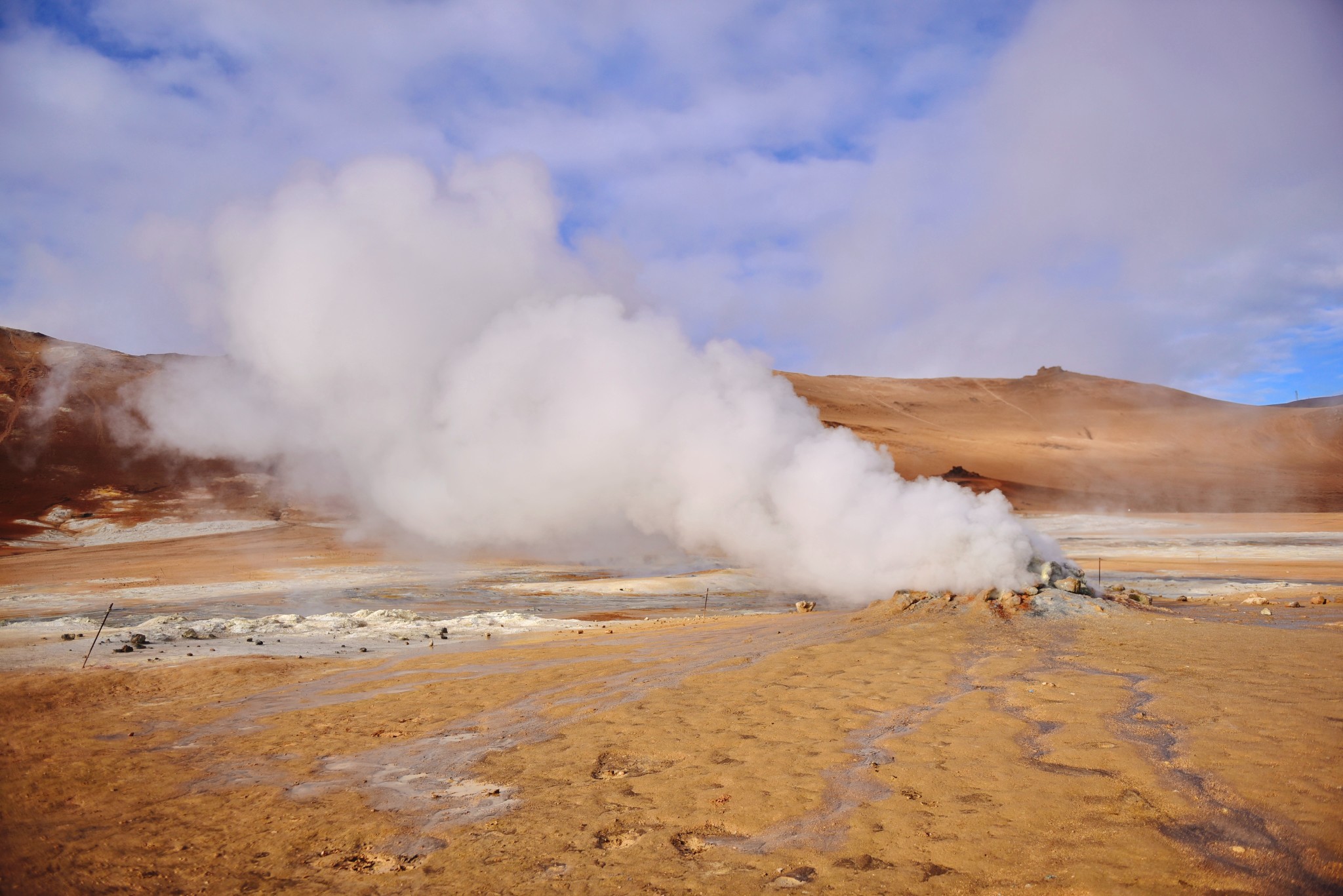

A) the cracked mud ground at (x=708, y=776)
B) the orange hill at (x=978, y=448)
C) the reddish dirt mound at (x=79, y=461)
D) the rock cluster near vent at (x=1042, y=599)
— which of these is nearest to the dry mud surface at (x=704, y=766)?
the cracked mud ground at (x=708, y=776)

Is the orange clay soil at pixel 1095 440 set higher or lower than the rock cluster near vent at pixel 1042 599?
higher

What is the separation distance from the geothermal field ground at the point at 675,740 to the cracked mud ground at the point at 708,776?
0.09 ft

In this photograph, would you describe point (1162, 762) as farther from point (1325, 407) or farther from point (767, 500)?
point (1325, 407)

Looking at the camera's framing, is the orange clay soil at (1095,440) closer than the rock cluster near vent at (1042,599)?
No

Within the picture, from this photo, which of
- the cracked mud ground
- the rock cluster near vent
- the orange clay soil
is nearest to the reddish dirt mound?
the cracked mud ground

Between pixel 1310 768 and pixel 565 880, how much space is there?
5077 mm

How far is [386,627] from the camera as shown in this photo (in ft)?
48.5

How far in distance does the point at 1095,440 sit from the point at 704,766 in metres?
66.9

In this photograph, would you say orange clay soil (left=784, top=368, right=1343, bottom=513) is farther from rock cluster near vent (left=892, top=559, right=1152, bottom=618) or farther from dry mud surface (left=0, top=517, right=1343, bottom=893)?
dry mud surface (left=0, top=517, right=1343, bottom=893)

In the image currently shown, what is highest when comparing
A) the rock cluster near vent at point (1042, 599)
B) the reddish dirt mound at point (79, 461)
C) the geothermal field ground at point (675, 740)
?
the reddish dirt mound at point (79, 461)

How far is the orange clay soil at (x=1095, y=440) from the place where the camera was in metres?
46.5

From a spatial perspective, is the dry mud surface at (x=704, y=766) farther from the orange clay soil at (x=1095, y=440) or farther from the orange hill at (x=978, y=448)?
the orange clay soil at (x=1095, y=440)

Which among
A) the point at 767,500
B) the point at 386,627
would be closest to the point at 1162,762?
the point at 386,627

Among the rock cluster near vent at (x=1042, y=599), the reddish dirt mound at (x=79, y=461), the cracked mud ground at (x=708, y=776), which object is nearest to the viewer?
the cracked mud ground at (x=708, y=776)
